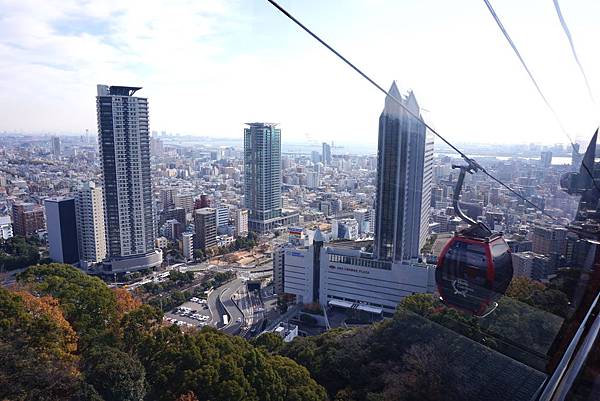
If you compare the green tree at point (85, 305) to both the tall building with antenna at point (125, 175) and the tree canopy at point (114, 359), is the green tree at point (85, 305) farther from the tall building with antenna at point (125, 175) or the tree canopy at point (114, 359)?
the tall building with antenna at point (125, 175)

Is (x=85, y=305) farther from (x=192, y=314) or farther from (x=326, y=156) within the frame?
(x=326, y=156)

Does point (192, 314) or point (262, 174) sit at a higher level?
point (262, 174)

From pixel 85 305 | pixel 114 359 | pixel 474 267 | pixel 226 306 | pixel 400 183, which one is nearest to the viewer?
pixel 474 267

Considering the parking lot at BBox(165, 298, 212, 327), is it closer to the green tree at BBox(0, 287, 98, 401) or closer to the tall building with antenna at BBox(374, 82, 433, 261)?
the tall building with antenna at BBox(374, 82, 433, 261)

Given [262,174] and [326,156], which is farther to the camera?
[326,156]

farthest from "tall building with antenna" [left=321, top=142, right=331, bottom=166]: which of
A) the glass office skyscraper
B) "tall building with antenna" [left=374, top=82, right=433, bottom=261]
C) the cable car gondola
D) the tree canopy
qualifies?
the cable car gondola

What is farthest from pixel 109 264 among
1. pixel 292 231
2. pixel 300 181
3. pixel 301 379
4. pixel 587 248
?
pixel 300 181

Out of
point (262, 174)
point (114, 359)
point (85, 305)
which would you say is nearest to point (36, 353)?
point (114, 359)
